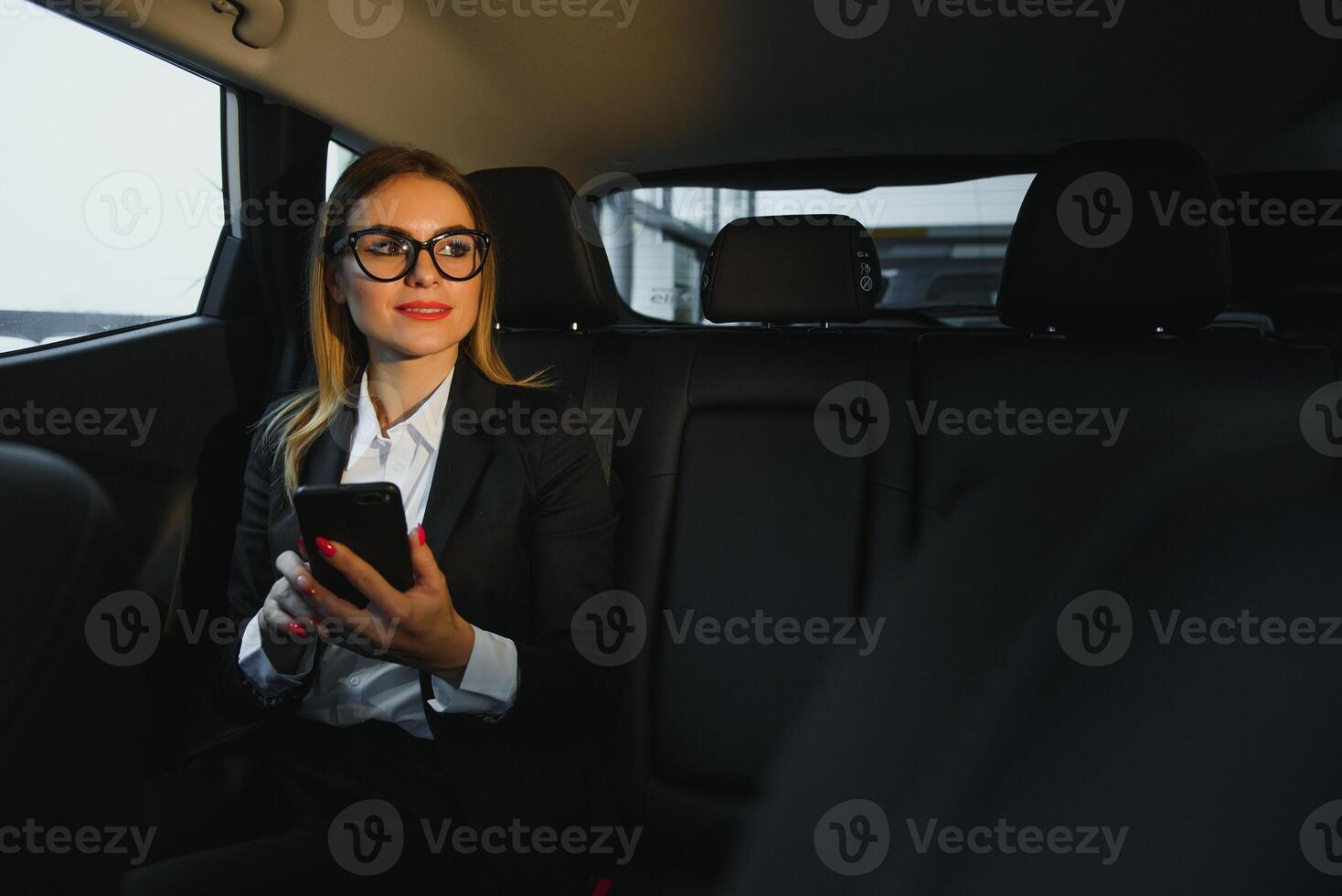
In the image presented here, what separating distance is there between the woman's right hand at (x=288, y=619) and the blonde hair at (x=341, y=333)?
25 centimetres

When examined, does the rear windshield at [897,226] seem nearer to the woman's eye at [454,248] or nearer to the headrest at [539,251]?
the headrest at [539,251]

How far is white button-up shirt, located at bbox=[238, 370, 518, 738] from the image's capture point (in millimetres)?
1234

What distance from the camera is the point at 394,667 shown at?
1.33m

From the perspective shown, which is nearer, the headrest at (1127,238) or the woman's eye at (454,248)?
the woman's eye at (454,248)

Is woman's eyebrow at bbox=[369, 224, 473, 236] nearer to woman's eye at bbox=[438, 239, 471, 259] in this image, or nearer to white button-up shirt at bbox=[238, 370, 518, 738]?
woman's eye at bbox=[438, 239, 471, 259]

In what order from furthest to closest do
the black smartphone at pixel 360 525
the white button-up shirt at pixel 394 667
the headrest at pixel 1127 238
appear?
the headrest at pixel 1127 238, the white button-up shirt at pixel 394 667, the black smartphone at pixel 360 525

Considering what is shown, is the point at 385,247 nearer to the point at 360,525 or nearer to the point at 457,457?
the point at 457,457

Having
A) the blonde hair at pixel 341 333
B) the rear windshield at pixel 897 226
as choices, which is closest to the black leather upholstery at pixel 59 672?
the blonde hair at pixel 341 333

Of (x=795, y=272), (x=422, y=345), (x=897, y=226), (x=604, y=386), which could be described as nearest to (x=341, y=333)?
(x=422, y=345)

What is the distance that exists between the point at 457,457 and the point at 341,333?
351mm

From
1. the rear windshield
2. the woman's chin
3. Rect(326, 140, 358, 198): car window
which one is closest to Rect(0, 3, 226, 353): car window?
Rect(326, 140, 358, 198): car window

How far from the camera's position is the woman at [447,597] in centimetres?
127

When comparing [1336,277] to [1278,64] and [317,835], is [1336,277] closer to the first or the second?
[1278,64]

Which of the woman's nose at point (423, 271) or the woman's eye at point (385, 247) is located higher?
the woman's eye at point (385, 247)
